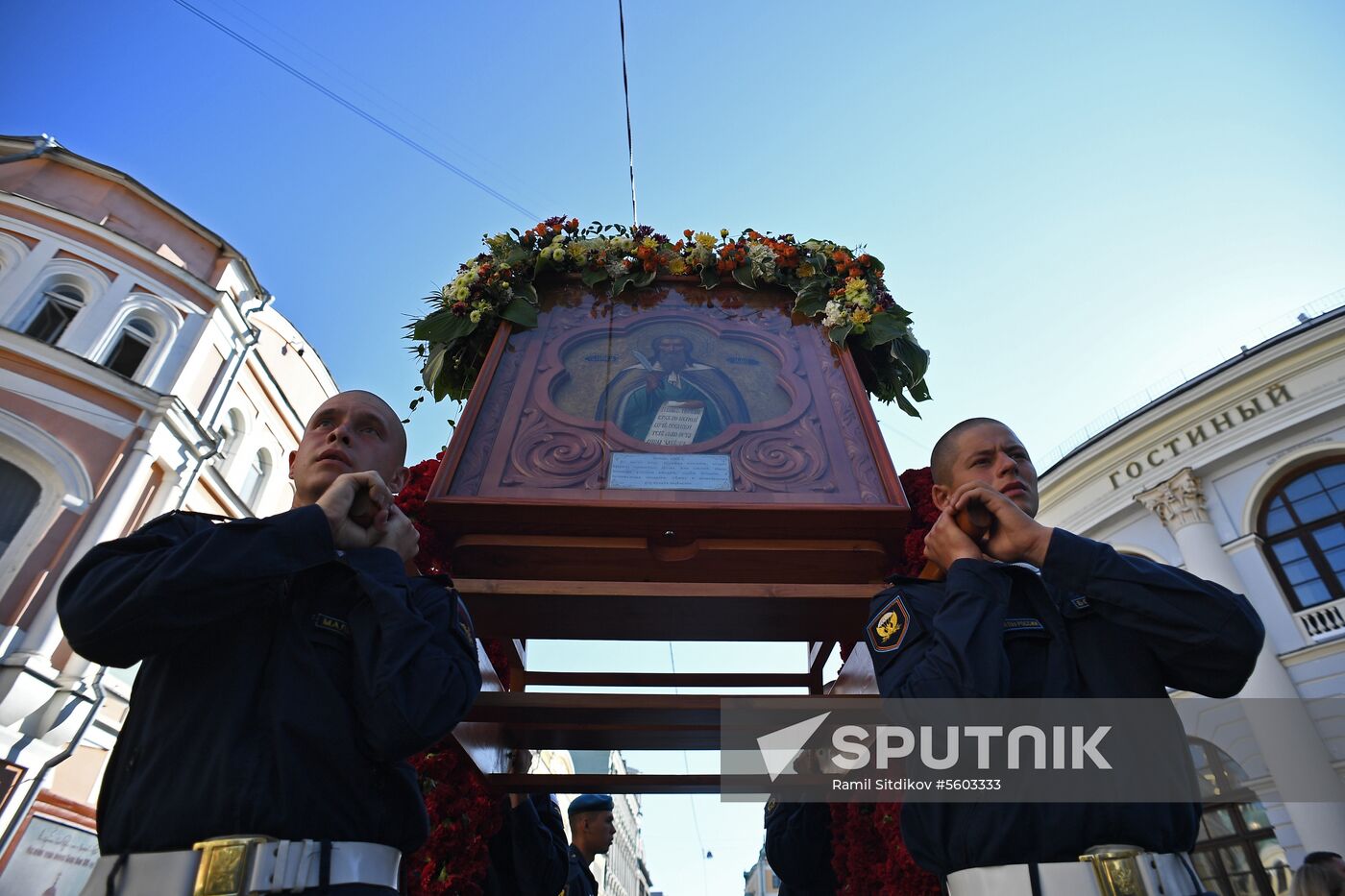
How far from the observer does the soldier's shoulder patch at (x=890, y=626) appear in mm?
1651

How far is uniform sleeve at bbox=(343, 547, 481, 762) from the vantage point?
4.14ft

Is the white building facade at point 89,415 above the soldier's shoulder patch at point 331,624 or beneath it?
above

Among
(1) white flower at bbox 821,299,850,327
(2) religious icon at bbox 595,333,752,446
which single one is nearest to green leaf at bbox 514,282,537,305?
(2) religious icon at bbox 595,333,752,446

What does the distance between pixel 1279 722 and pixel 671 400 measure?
12.5 metres

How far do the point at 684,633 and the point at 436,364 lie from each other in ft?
4.57

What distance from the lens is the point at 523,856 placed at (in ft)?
9.20

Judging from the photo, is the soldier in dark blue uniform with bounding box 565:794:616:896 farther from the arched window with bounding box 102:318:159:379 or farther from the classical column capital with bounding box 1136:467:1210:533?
the classical column capital with bounding box 1136:467:1210:533

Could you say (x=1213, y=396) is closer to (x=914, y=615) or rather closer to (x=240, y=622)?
(x=914, y=615)

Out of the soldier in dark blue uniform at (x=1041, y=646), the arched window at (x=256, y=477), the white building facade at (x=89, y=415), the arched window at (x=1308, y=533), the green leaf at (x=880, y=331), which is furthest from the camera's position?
the arched window at (x=256, y=477)

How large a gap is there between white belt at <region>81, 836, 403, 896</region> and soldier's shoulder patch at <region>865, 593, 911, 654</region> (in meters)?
1.18

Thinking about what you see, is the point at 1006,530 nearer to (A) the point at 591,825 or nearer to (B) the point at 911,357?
(B) the point at 911,357

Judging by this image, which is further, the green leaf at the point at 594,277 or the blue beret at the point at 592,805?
the blue beret at the point at 592,805
